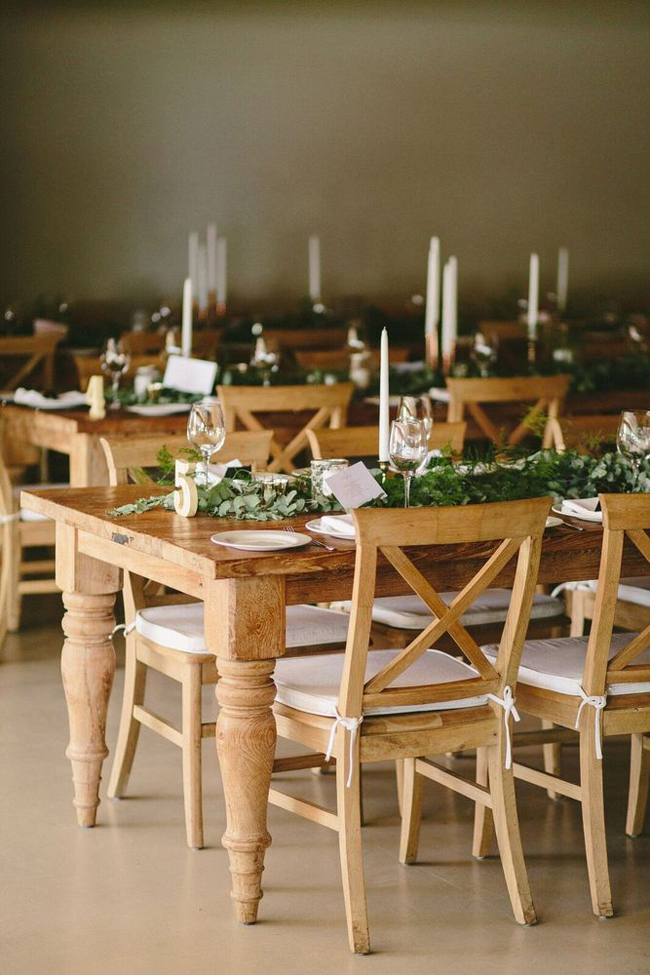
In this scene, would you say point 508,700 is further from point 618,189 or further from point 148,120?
point 618,189

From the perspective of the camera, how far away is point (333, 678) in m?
2.85

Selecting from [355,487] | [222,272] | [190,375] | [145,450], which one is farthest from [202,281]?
[355,487]

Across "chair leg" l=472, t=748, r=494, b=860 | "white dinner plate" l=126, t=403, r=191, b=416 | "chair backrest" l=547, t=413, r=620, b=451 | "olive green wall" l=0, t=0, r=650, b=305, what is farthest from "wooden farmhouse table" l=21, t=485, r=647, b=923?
"olive green wall" l=0, t=0, r=650, b=305

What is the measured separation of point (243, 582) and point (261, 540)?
0.21 m

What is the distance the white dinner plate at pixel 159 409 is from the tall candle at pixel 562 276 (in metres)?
6.45

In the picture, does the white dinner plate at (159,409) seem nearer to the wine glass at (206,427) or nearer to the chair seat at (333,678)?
the wine glass at (206,427)

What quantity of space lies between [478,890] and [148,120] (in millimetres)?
8042

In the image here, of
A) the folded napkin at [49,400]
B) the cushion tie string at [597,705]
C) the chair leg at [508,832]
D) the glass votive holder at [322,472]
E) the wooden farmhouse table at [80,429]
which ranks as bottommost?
the chair leg at [508,832]

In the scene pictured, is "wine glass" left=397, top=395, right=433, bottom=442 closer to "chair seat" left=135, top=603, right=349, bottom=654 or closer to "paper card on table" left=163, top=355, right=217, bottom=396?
"chair seat" left=135, top=603, right=349, bottom=654

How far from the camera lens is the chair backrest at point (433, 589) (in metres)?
2.59

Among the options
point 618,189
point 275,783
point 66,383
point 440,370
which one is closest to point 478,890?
point 275,783

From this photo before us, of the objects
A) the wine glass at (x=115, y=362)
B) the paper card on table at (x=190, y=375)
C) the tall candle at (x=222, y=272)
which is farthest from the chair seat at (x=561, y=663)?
the tall candle at (x=222, y=272)

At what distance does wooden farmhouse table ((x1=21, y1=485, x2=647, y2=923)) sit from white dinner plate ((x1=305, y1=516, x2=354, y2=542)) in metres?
0.04

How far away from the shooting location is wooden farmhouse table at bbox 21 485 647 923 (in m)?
2.68
